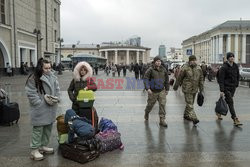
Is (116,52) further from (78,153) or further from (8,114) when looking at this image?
(78,153)

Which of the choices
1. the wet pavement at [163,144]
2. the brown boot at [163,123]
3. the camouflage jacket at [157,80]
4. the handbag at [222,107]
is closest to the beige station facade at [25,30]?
the wet pavement at [163,144]

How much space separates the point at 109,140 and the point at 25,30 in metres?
39.0

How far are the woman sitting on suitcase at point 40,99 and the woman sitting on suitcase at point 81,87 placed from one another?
433mm

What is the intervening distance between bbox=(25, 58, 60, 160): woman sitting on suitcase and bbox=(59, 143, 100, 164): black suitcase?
1.38 feet

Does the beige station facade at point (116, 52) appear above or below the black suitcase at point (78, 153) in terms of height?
above

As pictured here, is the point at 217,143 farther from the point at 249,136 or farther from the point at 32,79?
the point at 32,79

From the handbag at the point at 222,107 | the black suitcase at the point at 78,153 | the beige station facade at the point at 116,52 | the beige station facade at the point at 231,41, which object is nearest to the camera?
the black suitcase at the point at 78,153

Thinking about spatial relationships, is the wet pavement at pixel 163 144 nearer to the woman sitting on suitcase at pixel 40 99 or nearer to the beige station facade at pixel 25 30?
the woman sitting on suitcase at pixel 40 99

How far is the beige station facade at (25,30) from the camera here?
1395 inches

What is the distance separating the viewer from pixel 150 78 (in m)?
8.12

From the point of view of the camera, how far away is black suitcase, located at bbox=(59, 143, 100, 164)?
17.3 feet

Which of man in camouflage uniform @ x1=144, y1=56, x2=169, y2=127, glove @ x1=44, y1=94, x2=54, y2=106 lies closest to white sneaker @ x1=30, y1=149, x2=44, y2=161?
glove @ x1=44, y1=94, x2=54, y2=106

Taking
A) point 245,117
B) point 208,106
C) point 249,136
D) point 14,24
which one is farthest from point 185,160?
point 14,24

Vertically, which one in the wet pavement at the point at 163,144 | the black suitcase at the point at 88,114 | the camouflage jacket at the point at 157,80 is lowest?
the wet pavement at the point at 163,144
